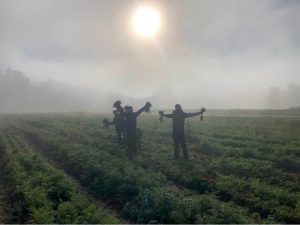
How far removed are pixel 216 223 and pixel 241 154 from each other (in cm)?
1296

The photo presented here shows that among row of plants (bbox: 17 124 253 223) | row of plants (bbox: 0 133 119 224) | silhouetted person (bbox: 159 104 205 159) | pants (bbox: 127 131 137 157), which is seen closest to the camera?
row of plants (bbox: 17 124 253 223)

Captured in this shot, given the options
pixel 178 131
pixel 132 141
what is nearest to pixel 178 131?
pixel 178 131

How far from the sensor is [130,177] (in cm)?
1677

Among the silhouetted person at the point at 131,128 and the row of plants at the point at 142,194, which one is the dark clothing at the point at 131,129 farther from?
the row of plants at the point at 142,194

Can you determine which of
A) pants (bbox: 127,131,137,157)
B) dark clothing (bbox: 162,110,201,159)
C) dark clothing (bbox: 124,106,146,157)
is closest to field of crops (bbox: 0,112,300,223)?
pants (bbox: 127,131,137,157)

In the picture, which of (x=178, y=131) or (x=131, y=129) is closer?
(x=178, y=131)

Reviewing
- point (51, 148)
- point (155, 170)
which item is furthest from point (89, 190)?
point (51, 148)

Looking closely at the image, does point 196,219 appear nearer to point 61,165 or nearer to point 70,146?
point 61,165

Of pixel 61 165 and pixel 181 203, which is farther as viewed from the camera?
pixel 61 165

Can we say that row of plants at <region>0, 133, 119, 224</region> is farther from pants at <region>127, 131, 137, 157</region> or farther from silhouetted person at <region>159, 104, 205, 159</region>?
silhouetted person at <region>159, 104, 205, 159</region>

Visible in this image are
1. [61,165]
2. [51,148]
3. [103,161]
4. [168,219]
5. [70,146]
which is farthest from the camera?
[51,148]

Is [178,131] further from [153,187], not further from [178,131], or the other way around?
[153,187]

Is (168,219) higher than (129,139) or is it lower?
lower

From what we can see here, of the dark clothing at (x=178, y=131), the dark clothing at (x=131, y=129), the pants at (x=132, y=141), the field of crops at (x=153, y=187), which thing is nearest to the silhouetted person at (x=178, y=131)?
the dark clothing at (x=178, y=131)
